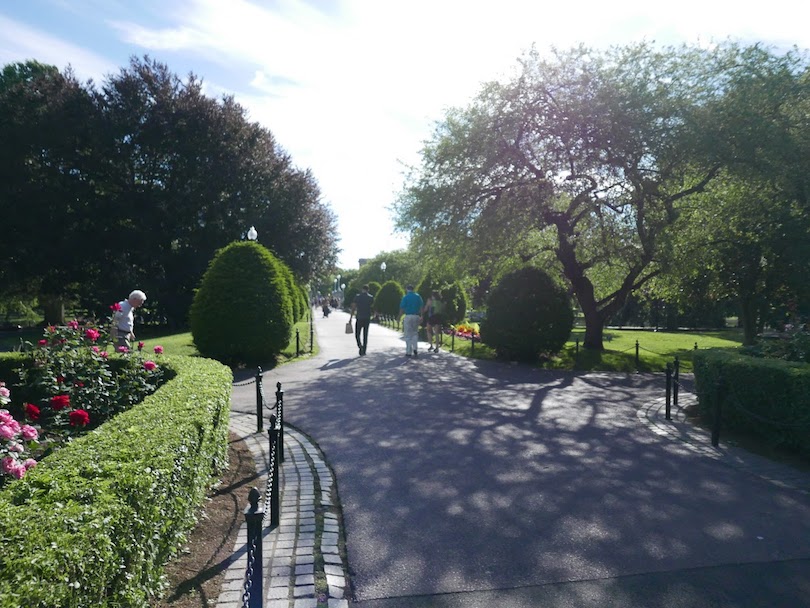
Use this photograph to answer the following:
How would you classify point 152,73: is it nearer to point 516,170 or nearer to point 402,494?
point 516,170

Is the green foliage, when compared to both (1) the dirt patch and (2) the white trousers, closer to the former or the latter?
(2) the white trousers

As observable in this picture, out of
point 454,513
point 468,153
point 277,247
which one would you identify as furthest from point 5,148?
point 454,513

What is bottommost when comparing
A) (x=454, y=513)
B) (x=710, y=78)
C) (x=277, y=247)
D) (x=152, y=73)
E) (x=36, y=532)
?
(x=454, y=513)

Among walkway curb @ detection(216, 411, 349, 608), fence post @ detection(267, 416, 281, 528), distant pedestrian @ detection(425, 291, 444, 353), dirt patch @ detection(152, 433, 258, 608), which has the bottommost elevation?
walkway curb @ detection(216, 411, 349, 608)

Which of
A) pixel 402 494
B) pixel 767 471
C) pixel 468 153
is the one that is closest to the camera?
pixel 402 494

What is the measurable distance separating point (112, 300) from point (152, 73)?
10.5 metres

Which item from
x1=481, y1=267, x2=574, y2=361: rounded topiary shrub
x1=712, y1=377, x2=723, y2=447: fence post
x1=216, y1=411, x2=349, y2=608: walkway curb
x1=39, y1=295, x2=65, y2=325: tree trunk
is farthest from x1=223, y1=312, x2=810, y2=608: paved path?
x1=39, y1=295, x2=65, y2=325: tree trunk

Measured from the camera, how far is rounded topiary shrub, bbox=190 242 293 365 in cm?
1381

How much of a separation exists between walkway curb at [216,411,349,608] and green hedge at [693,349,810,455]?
5040 millimetres

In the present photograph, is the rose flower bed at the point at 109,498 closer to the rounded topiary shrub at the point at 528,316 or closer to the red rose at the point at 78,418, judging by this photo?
the red rose at the point at 78,418

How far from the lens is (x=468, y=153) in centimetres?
1658

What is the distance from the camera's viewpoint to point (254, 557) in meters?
3.07

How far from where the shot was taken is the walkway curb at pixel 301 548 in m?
3.72

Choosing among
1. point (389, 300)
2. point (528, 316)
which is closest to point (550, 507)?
point (528, 316)
